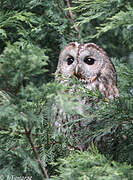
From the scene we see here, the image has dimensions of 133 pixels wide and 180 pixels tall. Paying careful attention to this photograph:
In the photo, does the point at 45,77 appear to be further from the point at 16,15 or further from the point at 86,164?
the point at 86,164

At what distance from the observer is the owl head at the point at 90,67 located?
309 centimetres

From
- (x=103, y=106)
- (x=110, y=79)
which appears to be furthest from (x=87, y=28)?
(x=103, y=106)

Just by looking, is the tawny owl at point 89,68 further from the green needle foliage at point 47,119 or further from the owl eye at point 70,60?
the green needle foliage at point 47,119

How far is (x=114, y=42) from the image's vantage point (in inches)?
171

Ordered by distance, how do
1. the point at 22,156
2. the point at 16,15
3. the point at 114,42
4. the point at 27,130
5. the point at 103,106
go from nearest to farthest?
the point at 27,130 < the point at 22,156 < the point at 103,106 < the point at 16,15 < the point at 114,42

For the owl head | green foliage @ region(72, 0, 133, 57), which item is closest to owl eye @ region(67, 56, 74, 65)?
the owl head

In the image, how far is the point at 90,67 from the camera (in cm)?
313

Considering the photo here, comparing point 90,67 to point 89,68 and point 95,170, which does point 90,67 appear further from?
point 95,170

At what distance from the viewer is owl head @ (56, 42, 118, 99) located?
309 cm

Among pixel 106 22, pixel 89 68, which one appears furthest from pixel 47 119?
pixel 106 22

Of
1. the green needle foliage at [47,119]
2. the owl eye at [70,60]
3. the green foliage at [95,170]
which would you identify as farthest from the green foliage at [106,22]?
the green foliage at [95,170]

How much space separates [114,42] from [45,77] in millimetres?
1223

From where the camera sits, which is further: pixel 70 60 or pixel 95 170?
pixel 70 60

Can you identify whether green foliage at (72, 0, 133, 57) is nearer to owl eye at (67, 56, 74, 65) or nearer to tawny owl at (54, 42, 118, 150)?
tawny owl at (54, 42, 118, 150)
